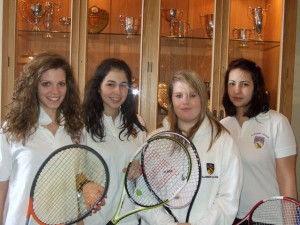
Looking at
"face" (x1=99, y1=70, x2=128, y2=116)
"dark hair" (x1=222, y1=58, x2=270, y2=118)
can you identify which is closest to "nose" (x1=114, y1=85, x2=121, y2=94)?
"face" (x1=99, y1=70, x2=128, y2=116)

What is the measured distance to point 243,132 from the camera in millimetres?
1823

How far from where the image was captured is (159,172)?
156cm

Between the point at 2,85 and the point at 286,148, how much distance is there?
175 cm

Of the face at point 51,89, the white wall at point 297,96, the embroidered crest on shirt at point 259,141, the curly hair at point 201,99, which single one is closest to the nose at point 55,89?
the face at point 51,89

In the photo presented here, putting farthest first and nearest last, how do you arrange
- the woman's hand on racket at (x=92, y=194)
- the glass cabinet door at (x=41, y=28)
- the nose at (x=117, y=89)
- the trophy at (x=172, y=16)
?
the trophy at (x=172, y=16), the glass cabinet door at (x=41, y=28), the nose at (x=117, y=89), the woman's hand on racket at (x=92, y=194)

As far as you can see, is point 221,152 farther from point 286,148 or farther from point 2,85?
point 2,85

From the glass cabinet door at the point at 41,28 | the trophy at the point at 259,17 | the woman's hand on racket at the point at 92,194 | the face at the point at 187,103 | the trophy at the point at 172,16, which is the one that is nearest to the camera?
the woman's hand on racket at the point at 92,194

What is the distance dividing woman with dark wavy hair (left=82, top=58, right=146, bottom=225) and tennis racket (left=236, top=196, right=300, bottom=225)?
1.76 feet

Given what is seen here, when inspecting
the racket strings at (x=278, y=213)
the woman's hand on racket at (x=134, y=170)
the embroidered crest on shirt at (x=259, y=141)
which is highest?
the embroidered crest on shirt at (x=259, y=141)

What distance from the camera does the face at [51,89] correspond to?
153 centimetres

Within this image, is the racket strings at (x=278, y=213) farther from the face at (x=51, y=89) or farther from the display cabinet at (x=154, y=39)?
the display cabinet at (x=154, y=39)

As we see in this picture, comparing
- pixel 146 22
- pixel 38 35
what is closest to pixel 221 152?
pixel 146 22

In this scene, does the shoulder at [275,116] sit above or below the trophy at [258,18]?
below

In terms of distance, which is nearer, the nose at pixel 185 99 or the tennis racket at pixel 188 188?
the tennis racket at pixel 188 188
